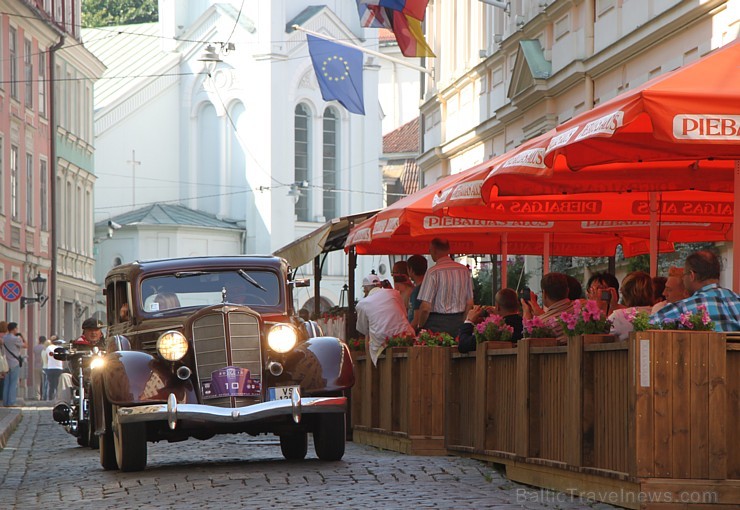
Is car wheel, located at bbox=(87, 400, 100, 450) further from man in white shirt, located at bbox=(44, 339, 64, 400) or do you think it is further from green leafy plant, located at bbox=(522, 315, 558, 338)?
man in white shirt, located at bbox=(44, 339, 64, 400)

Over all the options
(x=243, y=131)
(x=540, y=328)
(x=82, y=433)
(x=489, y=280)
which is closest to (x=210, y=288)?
(x=82, y=433)

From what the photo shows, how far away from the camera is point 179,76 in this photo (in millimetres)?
76250

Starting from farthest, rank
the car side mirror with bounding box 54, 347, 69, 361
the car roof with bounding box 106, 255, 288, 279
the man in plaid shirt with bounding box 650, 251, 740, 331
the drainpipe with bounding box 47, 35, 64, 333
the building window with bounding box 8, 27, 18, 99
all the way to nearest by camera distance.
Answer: the drainpipe with bounding box 47, 35, 64, 333
the building window with bounding box 8, 27, 18, 99
the car side mirror with bounding box 54, 347, 69, 361
the car roof with bounding box 106, 255, 288, 279
the man in plaid shirt with bounding box 650, 251, 740, 331

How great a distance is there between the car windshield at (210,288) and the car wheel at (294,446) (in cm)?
130

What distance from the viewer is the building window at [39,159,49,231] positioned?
→ 5059cm

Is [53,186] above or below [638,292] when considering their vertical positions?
above

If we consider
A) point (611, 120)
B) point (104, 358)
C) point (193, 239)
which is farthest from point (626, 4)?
point (193, 239)

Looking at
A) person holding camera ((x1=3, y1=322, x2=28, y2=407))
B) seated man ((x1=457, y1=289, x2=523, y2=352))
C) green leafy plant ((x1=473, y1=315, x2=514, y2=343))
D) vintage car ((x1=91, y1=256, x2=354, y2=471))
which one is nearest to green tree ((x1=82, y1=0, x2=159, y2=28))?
person holding camera ((x1=3, y1=322, x2=28, y2=407))

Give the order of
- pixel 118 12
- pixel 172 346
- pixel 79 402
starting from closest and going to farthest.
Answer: pixel 172 346
pixel 79 402
pixel 118 12

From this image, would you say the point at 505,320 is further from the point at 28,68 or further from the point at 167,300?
the point at 28,68

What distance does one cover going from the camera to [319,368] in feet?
45.2

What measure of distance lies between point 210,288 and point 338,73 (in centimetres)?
2478

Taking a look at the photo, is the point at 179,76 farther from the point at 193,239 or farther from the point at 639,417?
the point at 639,417

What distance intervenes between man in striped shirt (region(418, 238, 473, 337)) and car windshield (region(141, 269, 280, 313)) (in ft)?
4.85
